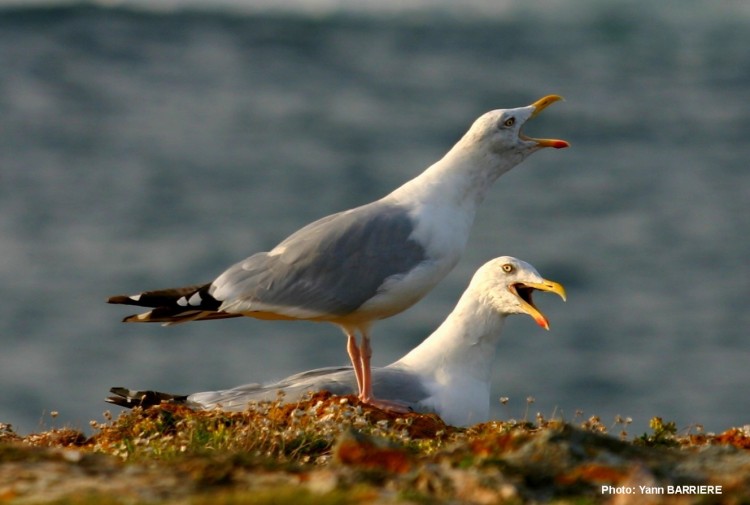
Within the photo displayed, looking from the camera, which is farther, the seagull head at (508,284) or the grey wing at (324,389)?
the seagull head at (508,284)

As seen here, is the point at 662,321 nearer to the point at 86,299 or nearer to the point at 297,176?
the point at 297,176

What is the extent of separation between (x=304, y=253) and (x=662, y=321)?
1853 centimetres

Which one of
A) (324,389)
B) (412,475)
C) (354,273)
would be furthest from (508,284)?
(412,475)

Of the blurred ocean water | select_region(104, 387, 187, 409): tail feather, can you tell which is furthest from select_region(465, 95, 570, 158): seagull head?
the blurred ocean water

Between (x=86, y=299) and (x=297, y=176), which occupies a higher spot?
(x=297, y=176)

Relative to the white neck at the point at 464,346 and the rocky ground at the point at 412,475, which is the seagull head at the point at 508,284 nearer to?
the white neck at the point at 464,346

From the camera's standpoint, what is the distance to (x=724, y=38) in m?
39.1

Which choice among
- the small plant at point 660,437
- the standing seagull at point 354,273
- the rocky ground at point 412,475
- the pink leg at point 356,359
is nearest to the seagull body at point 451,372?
the pink leg at point 356,359

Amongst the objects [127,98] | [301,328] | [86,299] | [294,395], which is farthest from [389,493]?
[127,98]

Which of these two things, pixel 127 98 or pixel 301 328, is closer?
pixel 301 328

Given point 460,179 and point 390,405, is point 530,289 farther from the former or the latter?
point 390,405

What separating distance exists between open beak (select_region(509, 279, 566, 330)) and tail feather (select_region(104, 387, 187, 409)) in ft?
7.29

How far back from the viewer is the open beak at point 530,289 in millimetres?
9770

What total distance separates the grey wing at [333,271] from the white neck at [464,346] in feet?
2.68
